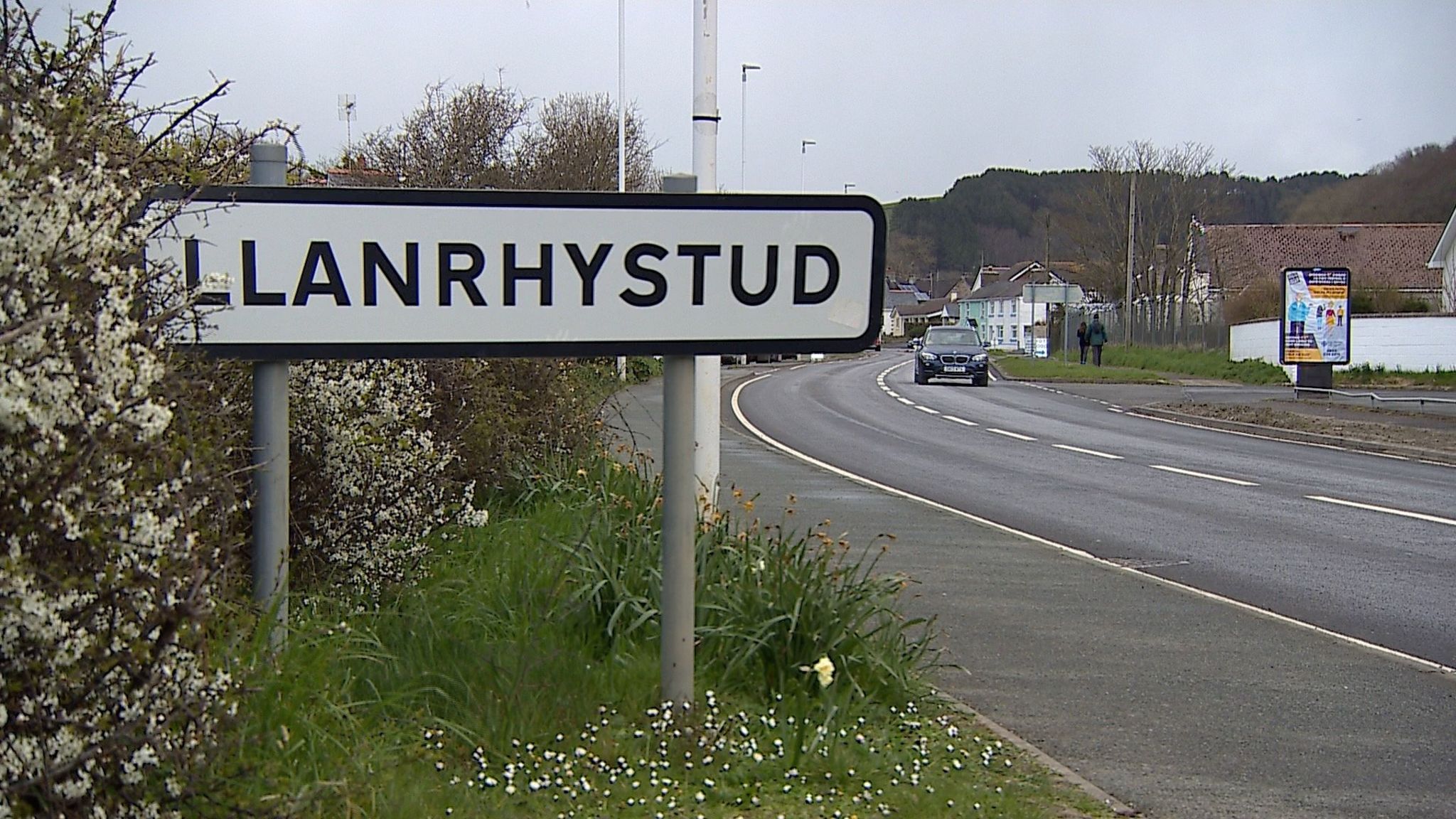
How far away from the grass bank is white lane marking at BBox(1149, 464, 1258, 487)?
1052 cm

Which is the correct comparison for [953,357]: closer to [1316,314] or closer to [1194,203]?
[1316,314]

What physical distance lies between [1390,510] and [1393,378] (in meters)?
22.9

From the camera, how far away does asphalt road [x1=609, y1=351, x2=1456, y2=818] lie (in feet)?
16.2

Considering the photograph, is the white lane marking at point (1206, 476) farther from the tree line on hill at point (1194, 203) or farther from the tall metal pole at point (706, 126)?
the tree line on hill at point (1194, 203)

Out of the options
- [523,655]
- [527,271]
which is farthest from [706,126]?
[523,655]

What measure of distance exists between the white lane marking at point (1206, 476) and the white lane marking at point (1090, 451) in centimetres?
95

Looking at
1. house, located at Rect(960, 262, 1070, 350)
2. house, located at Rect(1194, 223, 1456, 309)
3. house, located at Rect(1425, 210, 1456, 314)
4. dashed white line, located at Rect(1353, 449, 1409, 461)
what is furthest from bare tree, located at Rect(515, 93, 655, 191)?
house, located at Rect(960, 262, 1070, 350)

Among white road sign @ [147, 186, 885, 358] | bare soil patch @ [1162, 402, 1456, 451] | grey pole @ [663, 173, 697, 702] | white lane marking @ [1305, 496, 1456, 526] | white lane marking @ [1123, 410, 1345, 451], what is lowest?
white lane marking @ [1123, 410, 1345, 451]

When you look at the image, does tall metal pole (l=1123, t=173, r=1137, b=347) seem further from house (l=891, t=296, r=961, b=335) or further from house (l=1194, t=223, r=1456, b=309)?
house (l=891, t=296, r=961, b=335)

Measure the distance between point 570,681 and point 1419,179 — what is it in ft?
238

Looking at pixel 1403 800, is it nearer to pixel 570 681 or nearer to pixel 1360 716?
pixel 1360 716

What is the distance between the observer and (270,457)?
12.5 feet

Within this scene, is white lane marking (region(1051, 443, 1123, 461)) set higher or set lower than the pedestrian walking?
lower

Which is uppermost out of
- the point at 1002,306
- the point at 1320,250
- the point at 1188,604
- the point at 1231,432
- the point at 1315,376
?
the point at 1320,250
